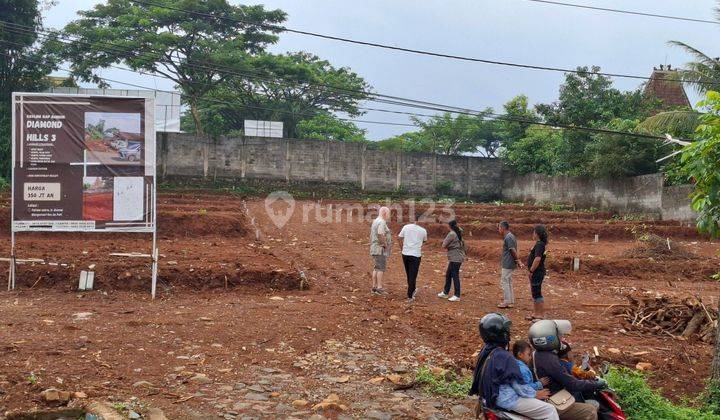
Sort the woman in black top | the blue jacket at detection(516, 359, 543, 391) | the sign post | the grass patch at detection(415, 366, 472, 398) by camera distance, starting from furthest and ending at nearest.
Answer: the sign post → the woman in black top → the grass patch at detection(415, 366, 472, 398) → the blue jacket at detection(516, 359, 543, 391)

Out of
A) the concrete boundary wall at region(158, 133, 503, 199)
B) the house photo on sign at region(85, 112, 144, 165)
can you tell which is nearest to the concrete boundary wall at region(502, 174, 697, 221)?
the concrete boundary wall at region(158, 133, 503, 199)

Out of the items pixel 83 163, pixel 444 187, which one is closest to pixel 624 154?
pixel 444 187

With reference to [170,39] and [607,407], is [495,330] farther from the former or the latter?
[170,39]

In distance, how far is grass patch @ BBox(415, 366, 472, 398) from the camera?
688 cm

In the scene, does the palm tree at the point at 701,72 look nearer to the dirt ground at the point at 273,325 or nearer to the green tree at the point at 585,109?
the dirt ground at the point at 273,325

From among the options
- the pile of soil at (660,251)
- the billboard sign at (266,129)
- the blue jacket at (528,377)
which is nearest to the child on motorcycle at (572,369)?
the blue jacket at (528,377)

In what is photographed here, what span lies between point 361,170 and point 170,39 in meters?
12.4

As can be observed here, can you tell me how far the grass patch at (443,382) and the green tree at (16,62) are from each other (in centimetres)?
2763

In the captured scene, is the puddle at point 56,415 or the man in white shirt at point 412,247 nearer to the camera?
the puddle at point 56,415

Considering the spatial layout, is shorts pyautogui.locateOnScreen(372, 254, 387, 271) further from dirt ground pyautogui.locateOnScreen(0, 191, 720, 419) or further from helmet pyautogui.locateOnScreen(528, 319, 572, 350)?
helmet pyautogui.locateOnScreen(528, 319, 572, 350)

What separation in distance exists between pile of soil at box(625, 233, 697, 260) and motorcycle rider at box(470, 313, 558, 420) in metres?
15.1

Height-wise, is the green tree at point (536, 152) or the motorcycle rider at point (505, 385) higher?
the green tree at point (536, 152)

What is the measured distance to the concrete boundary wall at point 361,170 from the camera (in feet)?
111

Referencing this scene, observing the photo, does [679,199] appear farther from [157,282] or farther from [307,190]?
[157,282]
